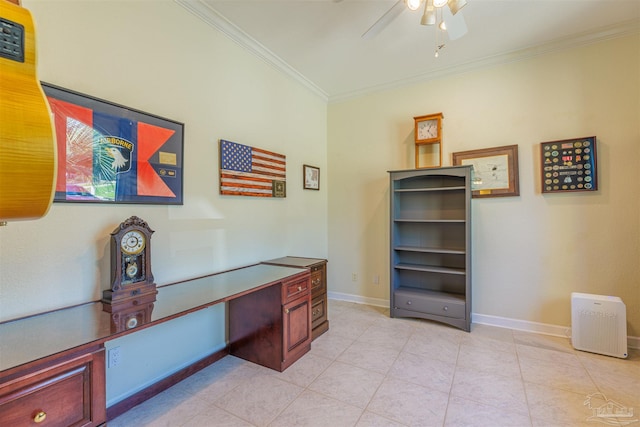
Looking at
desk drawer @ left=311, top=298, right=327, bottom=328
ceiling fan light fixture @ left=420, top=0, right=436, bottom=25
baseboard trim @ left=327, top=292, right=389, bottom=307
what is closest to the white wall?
desk drawer @ left=311, top=298, right=327, bottom=328

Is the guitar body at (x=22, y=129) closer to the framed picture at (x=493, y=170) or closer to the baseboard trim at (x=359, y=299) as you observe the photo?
the framed picture at (x=493, y=170)

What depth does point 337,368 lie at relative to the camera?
226cm

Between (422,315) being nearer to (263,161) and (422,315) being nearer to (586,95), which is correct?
(263,161)

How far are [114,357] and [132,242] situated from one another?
74 cm

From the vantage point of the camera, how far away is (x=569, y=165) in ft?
8.94

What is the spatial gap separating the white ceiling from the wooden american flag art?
1.02m

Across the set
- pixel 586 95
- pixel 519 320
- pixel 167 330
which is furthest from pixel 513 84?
pixel 167 330

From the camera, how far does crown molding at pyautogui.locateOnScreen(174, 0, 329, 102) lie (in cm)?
222

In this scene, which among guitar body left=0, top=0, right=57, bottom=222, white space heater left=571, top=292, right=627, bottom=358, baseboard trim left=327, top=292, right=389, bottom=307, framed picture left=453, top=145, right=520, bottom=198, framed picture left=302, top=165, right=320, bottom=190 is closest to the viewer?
guitar body left=0, top=0, right=57, bottom=222

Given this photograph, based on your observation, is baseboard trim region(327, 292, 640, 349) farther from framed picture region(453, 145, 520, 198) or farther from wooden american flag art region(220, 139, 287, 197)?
wooden american flag art region(220, 139, 287, 197)

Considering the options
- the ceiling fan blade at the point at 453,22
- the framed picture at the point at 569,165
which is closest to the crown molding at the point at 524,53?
the framed picture at the point at 569,165

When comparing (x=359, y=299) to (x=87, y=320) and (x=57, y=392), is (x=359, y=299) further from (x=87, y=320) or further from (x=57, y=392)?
(x=57, y=392)

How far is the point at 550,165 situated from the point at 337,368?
9.24 ft

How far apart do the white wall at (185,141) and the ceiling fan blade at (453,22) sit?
1.76 metres
